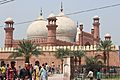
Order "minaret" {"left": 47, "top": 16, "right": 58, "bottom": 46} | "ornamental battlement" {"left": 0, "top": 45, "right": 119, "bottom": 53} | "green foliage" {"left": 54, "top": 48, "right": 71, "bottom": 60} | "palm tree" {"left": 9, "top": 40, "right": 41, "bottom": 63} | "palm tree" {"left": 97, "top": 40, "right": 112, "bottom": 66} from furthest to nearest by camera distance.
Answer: "minaret" {"left": 47, "top": 16, "right": 58, "bottom": 46} → "ornamental battlement" {"left": 0, "top": 45, "right": 119, "bottom": 53} → "green foliage" {"left": 54, "top": 48, "right": 71, "bottom": 60} → "palm tree" {"left": 97, "top": 40, "right": 112, "bottom": 66} → "palm tree" {"left": 9, "top": 40, "right": 41, "bottom": 63}

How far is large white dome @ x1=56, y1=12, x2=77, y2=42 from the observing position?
4806cm

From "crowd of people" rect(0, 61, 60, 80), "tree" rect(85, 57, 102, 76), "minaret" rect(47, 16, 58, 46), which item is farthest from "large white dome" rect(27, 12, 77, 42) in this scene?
"crowd of people" rect(0, 61, 60, 80)

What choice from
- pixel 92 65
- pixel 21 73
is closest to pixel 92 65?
pixel 92 65

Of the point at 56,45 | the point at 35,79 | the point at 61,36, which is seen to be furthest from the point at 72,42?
the point at 35,79

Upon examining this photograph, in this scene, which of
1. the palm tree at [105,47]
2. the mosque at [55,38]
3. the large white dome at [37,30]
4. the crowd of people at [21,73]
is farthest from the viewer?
the large white dome at [37,30]

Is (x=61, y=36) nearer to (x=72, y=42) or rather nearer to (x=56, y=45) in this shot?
(x=72, y=42)

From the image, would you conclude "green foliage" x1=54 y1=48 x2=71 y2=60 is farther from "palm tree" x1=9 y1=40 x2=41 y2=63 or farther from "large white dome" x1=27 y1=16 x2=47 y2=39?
"large white dome" x1=27 y1=16 x2=47 y2=39

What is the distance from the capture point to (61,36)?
48031 mm

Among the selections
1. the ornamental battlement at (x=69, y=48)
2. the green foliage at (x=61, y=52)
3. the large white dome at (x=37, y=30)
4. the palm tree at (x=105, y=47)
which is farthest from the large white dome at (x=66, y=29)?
the palm tree at (x=105, y=47)

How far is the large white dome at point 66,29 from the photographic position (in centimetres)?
4806

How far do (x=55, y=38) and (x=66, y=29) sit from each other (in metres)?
6.17

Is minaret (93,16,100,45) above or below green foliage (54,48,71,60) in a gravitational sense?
above

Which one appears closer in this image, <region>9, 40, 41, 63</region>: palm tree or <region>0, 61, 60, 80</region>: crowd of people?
<region>0, 61, 60, 80</region>: crowd of people

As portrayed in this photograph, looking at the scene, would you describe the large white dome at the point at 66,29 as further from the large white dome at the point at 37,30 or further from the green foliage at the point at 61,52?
the green foliage at the point at 61,52
